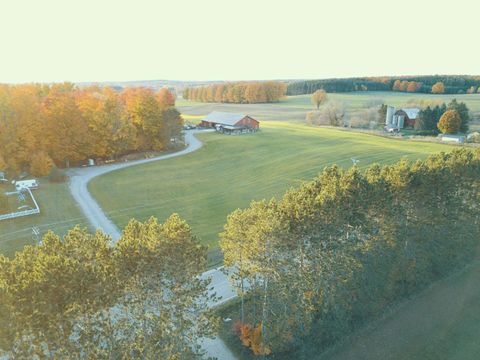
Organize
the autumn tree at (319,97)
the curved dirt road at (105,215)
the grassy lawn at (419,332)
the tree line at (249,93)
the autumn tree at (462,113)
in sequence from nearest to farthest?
the grassy lawn at (419,332)
the curved dirt road at (105,215)
the autumn tree at (462,113)
the autumn tree at (319,97)
the tree line at (249,93)

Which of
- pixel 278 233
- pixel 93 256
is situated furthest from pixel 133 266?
pixel 278 233

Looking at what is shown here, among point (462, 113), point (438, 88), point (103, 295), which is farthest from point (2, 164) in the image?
point (438, 88)

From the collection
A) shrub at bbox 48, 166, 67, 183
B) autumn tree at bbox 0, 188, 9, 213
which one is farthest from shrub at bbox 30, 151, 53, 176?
autumn tree at bbox 0, 188, 9, 213

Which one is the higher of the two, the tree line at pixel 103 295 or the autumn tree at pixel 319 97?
the autumn tree at pixel 319 97

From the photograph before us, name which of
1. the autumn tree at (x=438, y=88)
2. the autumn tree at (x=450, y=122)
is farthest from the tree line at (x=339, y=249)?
the autumn tree at (x=438, y=88)

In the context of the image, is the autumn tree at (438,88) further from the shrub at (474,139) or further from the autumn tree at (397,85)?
the shrub at (474,139)

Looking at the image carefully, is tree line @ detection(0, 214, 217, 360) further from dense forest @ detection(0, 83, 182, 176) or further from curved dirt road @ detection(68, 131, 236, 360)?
dense forest @ detection(0, 83, 182, 176)

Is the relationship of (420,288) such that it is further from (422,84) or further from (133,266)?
(422,84)

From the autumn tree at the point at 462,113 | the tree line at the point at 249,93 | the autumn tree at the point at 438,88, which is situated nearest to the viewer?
the autumn tree at the point at 462,113
